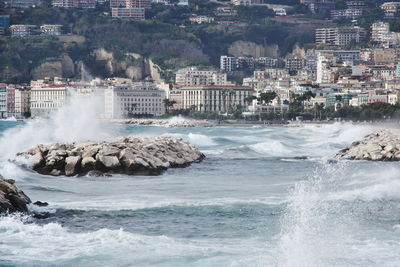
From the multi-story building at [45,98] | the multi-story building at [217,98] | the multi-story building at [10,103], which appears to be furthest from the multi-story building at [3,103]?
the multi-story building at [217,98]

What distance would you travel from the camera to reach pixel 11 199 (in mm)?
25953

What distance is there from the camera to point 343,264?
20.2 meters

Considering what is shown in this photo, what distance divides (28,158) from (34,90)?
479 ft

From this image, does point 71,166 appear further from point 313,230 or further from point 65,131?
point 65,131

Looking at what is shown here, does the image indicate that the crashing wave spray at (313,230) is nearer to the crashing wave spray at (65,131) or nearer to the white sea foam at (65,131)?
the crashing wave spray at (65,131)

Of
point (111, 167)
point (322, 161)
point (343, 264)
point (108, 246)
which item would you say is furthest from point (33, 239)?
point (322, 161)

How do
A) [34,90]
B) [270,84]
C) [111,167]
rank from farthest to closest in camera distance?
1. [270,84]
2. [34,90]
3. [111,167]

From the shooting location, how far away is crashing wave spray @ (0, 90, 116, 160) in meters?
55.0

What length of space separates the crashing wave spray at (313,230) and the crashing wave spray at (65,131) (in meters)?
23.5

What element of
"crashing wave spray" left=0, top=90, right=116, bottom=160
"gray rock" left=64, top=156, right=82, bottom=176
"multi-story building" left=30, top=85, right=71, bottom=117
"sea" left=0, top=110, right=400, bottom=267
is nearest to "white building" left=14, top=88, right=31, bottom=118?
"multi-story building" left=30, top=85, right=71, bottom=117

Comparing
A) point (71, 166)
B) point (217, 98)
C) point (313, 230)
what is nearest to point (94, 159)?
point (71, 166)

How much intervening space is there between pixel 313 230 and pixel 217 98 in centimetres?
15124

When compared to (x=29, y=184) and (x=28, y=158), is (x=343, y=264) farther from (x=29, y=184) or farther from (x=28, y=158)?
(x=28, y=158)

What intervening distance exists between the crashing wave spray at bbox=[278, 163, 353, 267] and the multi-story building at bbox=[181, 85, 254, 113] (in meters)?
142
